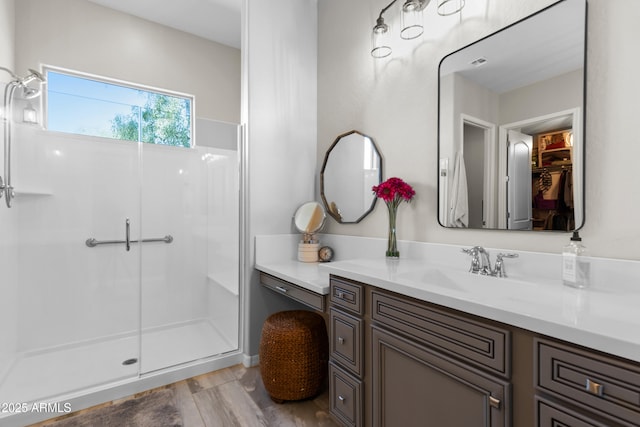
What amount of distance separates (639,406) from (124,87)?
3.50 meters

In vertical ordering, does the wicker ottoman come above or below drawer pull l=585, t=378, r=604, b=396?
below

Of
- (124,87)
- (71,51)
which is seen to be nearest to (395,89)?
(124,87)

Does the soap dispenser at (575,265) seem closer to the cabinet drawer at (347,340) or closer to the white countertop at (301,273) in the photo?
the cabinet drawer at (347,340)

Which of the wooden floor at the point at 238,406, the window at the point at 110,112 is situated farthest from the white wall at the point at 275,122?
the window at the point at 110,112

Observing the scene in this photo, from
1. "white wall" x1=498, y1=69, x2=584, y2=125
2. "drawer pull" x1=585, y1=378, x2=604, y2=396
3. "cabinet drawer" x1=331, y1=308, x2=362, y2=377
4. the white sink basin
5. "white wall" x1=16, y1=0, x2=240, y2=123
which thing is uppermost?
"white wall" x1=16, y1=0, x2=240, y2=123

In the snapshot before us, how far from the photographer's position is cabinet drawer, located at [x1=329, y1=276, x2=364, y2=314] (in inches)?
54.0

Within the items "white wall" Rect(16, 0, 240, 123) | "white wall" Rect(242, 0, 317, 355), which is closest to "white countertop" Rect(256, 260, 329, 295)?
"white wall" Rect(242, 0, 317, 355)

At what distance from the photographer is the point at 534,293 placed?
3.51 ft

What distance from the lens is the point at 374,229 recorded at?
2.10 metres

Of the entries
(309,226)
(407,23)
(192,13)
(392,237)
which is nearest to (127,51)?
(192,13)

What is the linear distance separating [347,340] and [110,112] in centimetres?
248

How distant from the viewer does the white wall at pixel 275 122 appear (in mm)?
2334

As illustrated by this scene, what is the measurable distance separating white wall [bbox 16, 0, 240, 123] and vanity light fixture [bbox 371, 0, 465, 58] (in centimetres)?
176

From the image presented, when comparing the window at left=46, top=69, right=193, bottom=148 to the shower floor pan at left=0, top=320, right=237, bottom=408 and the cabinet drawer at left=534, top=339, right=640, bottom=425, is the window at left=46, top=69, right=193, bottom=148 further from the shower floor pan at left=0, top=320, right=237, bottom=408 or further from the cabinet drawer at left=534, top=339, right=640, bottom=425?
the cabinet drawer at left=534, top=339, right=640, bottom=425
